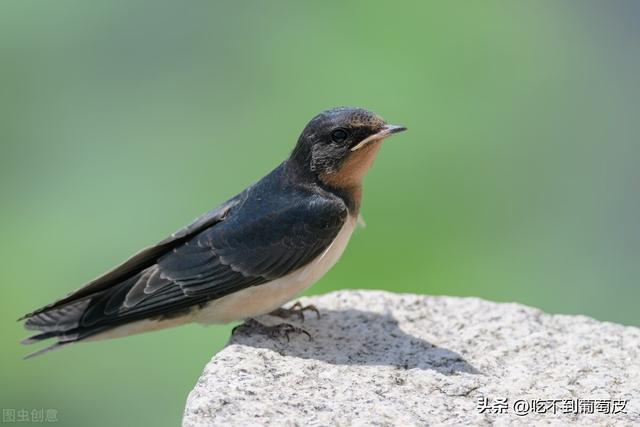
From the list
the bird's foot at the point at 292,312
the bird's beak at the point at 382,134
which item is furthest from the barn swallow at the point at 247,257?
the bird's foot at the point at 292,312

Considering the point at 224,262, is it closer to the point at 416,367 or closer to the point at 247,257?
the point at 247,257

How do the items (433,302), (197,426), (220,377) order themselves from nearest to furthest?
(197,426) < (220,377) < (433,302)

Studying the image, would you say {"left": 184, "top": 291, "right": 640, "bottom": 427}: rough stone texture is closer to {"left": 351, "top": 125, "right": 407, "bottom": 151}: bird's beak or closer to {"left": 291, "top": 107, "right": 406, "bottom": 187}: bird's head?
{"left": 291, "top": 107, "right": 406, "bottom": 187}: bird's head

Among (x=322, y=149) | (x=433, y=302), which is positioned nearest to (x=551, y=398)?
(x=433, y=302)

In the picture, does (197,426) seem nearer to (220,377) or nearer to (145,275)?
(220,377)

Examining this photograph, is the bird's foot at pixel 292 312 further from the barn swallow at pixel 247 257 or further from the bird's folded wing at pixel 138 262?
the bird's folded wing at pixel 138 262

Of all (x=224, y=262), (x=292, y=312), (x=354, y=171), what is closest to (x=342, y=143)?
(x=354, y=171)
